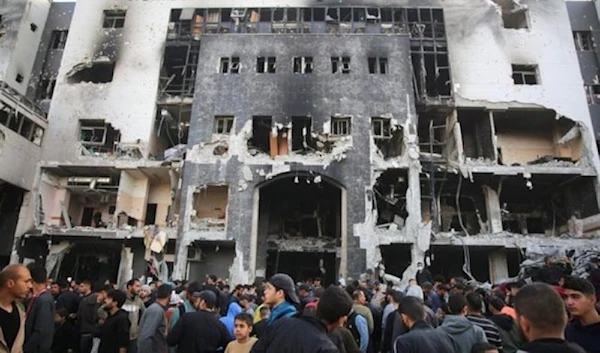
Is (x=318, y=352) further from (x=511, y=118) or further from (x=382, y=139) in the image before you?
(x=511, y=118)

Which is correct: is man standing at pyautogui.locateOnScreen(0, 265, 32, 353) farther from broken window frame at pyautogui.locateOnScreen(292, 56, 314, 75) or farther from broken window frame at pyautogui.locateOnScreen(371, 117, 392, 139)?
broken window frame at pyautogui.locateOnScreen(292, 56, 314, 75)

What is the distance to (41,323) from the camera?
537cm

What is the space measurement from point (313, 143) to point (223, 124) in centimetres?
528

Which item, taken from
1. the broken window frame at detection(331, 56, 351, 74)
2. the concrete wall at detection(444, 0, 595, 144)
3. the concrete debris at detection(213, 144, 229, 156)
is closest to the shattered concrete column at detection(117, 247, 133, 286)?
the concrete debris at detection(213, 144, 229, 156)

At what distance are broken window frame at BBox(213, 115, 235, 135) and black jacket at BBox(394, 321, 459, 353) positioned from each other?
68.4ft

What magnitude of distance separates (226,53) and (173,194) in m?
9.04

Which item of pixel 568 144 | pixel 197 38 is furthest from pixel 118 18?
pixel 568 144

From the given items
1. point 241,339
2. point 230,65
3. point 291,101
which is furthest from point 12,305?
point 230,65

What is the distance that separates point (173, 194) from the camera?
79.4ft

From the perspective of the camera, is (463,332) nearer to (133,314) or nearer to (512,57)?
(133,314)

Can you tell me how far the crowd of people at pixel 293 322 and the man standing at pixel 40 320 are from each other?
1 centimetres

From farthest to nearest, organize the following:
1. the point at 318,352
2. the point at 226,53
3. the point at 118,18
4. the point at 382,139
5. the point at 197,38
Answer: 1. the point at 118,18
2. the point at 197,38
3. the point at 226,53
4. the point at 382,139
5. the point at 318,352

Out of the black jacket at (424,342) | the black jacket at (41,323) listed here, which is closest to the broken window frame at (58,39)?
the black jacket at (41,323)

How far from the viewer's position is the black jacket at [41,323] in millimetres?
5250
